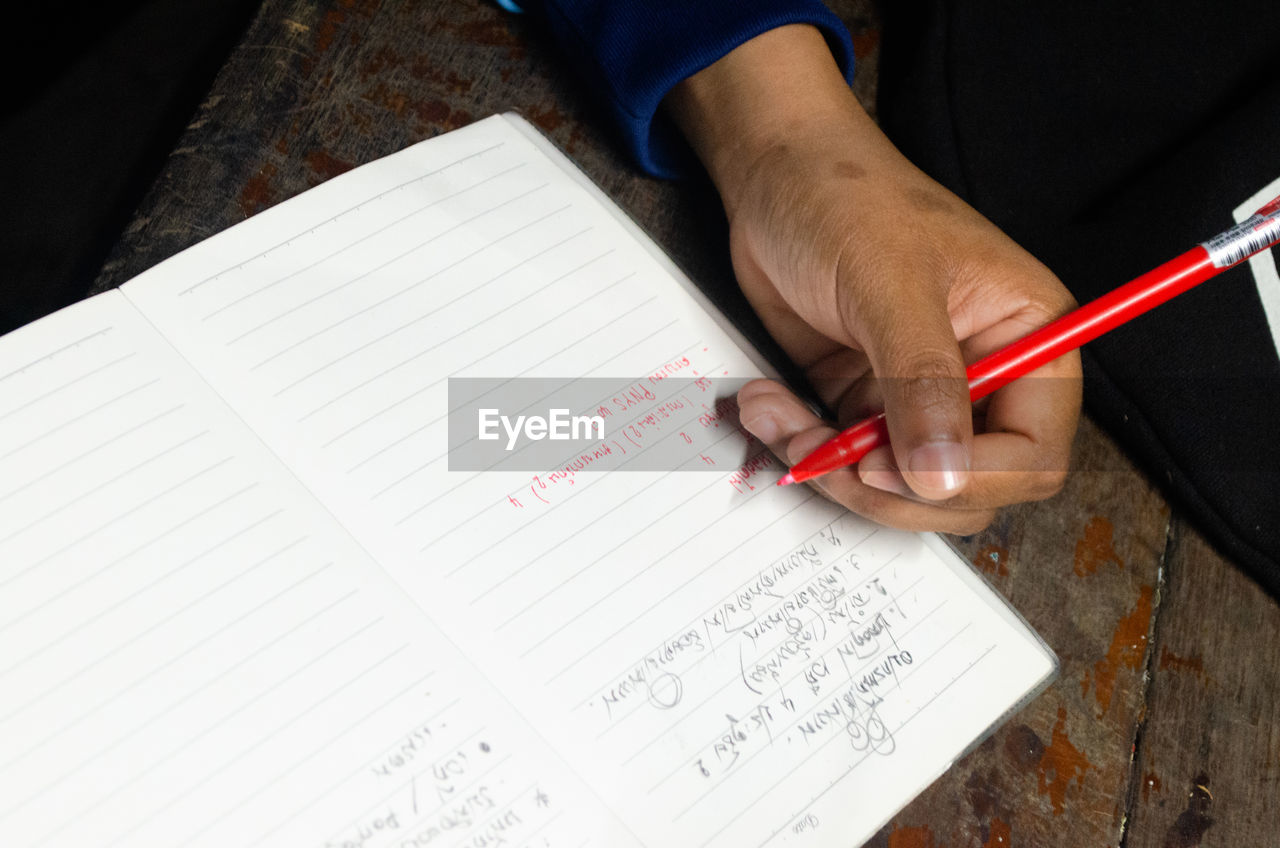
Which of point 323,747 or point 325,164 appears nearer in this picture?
point 323,747

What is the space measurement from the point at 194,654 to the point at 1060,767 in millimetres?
388

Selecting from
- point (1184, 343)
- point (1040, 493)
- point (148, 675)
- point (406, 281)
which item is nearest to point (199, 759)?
point (148, 675)

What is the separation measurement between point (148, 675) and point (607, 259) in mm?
268

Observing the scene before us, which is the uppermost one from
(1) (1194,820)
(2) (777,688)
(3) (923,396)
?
(3) (923,396)

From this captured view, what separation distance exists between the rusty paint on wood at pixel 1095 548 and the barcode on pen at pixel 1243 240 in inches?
5.8

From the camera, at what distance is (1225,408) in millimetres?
468

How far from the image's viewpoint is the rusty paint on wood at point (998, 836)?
15.0 inches

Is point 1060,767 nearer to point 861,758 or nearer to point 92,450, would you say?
point 861,758

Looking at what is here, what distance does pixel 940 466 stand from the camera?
34 cm

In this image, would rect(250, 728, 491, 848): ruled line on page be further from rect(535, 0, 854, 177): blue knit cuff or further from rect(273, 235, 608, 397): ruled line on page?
rect(535, 0, 854, 177): blue knit cuff

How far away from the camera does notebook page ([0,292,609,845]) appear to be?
0.29 metres

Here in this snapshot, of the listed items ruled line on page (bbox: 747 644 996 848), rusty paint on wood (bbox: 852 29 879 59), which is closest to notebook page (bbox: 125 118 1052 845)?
ruled line on page (bbox: 747 644 996 848)

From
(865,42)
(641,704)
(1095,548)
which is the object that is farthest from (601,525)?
(865,42)

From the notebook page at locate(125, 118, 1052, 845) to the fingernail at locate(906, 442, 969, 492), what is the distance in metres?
0.07
